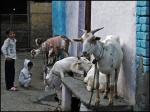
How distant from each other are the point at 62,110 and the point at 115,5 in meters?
2.11

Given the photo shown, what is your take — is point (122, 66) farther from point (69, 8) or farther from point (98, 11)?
point (69, 8)

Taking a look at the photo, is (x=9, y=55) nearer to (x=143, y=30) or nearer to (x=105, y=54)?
(x=105, y=54)

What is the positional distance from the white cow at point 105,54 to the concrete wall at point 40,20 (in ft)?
36.2

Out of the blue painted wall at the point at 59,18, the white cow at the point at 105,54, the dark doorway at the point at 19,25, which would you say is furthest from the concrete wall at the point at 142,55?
the dark doorway at the point at 19,25

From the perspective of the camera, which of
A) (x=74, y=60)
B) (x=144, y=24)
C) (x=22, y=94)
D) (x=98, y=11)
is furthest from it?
(x=22, y=94)

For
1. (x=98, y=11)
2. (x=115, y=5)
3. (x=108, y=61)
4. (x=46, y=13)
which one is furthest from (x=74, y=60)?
(x=46, y=13)

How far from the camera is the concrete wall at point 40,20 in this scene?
16.0 metres

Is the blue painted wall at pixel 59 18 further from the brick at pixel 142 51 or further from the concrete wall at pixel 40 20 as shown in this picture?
the brick at pixel 142 51

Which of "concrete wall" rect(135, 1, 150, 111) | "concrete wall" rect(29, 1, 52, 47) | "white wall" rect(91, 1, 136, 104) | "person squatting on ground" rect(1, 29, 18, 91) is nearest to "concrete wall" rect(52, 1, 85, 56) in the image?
"person squatting on ground" rect(1, 29, 18, 91)

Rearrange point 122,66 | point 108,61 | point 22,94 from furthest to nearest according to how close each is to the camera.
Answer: point 22,94, point 122,66, point 108,61

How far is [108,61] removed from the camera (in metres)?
4.98

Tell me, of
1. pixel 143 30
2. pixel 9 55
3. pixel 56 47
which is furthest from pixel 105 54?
pixel 56 47

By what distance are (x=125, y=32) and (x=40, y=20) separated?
11067 millimetres

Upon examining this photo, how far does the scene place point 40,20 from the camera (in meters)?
16.1
